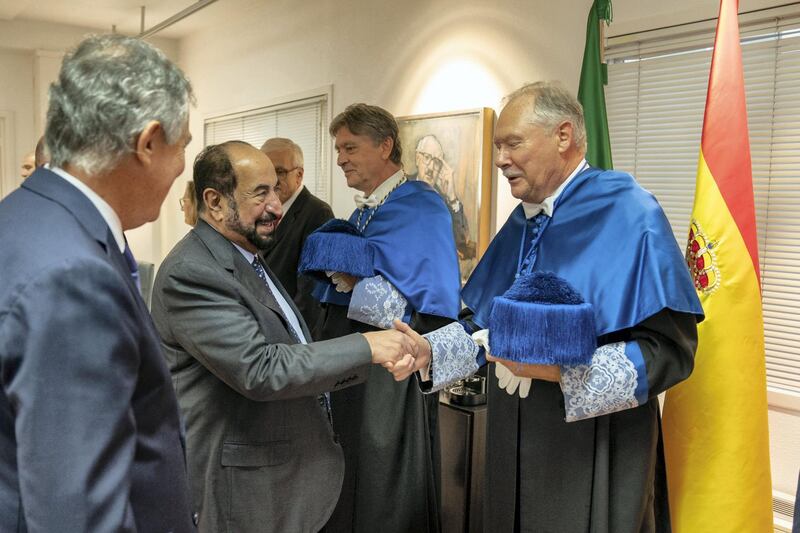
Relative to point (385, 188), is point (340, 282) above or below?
below

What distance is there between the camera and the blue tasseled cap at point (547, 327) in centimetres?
152

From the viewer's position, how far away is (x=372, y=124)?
9.08ft

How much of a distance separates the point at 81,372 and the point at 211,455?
946 millimetres

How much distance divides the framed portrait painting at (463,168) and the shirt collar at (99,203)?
2673mm

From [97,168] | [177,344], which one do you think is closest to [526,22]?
[177,344]

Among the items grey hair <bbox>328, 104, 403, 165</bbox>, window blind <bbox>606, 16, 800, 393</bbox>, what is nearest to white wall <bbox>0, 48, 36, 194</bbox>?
grey hair <bbox>328, 104, 403, 165</bbox>

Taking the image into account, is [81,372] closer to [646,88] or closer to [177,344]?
[177,344]

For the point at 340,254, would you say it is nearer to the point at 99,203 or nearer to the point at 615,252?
the point at 615,252

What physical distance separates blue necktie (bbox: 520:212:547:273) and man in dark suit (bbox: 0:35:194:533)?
3.43ft

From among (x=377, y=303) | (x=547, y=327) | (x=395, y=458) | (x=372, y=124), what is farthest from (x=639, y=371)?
(x=372, y=124)

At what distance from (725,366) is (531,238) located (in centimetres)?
64

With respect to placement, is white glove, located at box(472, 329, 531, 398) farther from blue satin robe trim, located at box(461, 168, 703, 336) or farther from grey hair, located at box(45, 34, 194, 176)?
grey hair, located at box(45, 34, 194, 176)

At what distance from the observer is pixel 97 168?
1.00m

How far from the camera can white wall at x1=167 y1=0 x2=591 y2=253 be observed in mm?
3297
